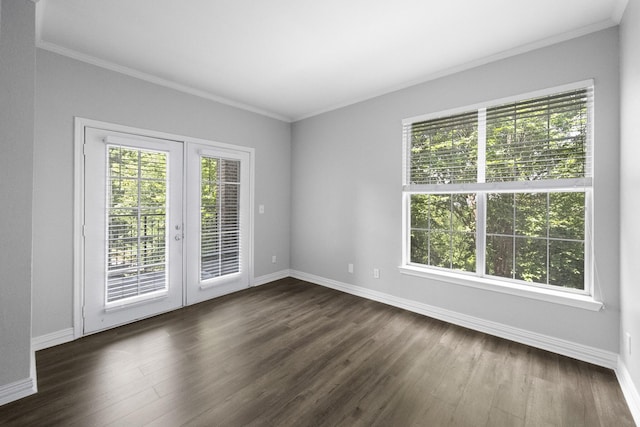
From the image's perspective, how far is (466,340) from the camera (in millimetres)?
2645

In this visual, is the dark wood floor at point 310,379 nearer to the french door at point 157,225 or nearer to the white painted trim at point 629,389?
the white painted trim at point 629,389

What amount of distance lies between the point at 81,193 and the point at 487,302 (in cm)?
415

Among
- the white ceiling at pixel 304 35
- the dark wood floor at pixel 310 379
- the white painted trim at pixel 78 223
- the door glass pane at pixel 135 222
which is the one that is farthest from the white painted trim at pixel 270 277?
the white ceiling at pixel 304 35

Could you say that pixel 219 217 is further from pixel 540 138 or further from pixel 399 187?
pixel 540 138

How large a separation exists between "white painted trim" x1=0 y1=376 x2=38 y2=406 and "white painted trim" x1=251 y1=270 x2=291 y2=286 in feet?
8.28

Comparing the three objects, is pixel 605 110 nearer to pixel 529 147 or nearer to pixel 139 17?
pixel 529 147

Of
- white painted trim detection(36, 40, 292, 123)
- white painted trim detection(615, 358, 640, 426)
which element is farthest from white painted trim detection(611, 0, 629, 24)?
white painted trim detection(36, 40, 292, 123)

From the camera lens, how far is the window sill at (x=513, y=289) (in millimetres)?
2277

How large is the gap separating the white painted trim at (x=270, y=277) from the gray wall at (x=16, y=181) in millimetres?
2593

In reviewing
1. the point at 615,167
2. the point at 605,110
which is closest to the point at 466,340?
the point at 615,167

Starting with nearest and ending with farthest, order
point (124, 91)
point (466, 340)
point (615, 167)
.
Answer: point (615, 167), point (466, 340), point (124, 91)

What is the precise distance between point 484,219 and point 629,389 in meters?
1.56

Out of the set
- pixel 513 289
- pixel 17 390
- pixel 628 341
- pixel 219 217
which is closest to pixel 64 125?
pixel 219 217

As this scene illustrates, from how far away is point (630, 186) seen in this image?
1.86 metres
